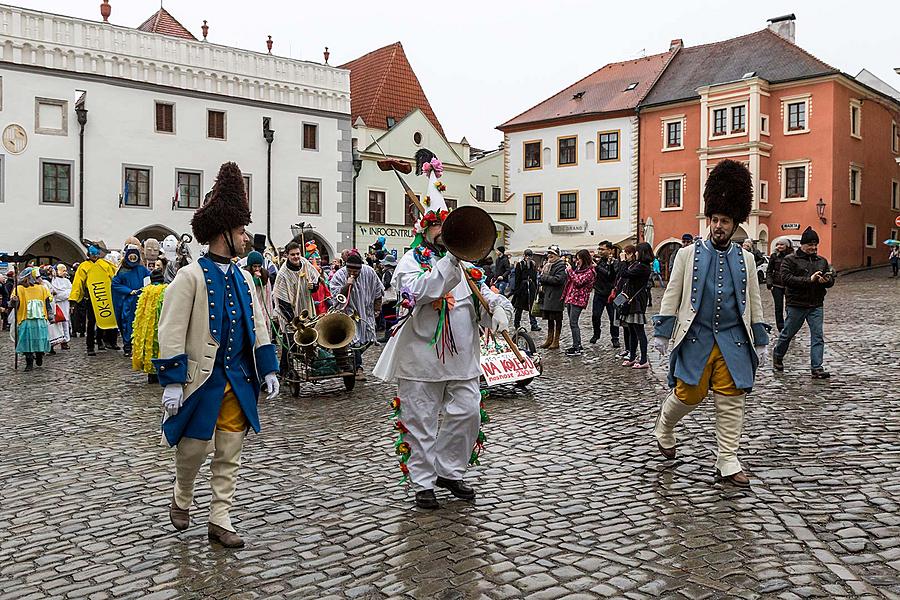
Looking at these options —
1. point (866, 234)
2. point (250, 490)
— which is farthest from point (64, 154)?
point (866, 234)

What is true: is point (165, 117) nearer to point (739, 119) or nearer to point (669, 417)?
point (739, 119)

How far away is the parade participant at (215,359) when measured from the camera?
4852mm

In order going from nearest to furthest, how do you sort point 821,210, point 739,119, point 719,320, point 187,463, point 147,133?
1. point 187,463
2. point 719,320
3. point 147,133
4. point 821,210
5. point 739,119

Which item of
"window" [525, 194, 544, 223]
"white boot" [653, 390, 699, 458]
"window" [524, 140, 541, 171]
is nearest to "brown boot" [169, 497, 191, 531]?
"white boot" [653, 390, 699, 458]

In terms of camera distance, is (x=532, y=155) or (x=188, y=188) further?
(x=532, y=155)

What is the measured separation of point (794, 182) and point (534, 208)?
14.0 metres

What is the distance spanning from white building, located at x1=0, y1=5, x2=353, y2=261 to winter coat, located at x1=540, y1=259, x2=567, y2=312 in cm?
2068

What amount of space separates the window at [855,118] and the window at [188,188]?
97.4ft

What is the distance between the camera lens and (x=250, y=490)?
6.12 m

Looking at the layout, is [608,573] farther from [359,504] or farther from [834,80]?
[834,80]

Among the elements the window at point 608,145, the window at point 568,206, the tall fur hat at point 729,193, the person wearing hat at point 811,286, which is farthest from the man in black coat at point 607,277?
the window at point 568,206

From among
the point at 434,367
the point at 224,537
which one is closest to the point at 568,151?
the point at 434,367

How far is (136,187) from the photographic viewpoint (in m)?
32.1

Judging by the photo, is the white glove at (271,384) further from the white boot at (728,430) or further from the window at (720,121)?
the window at (720,121)
